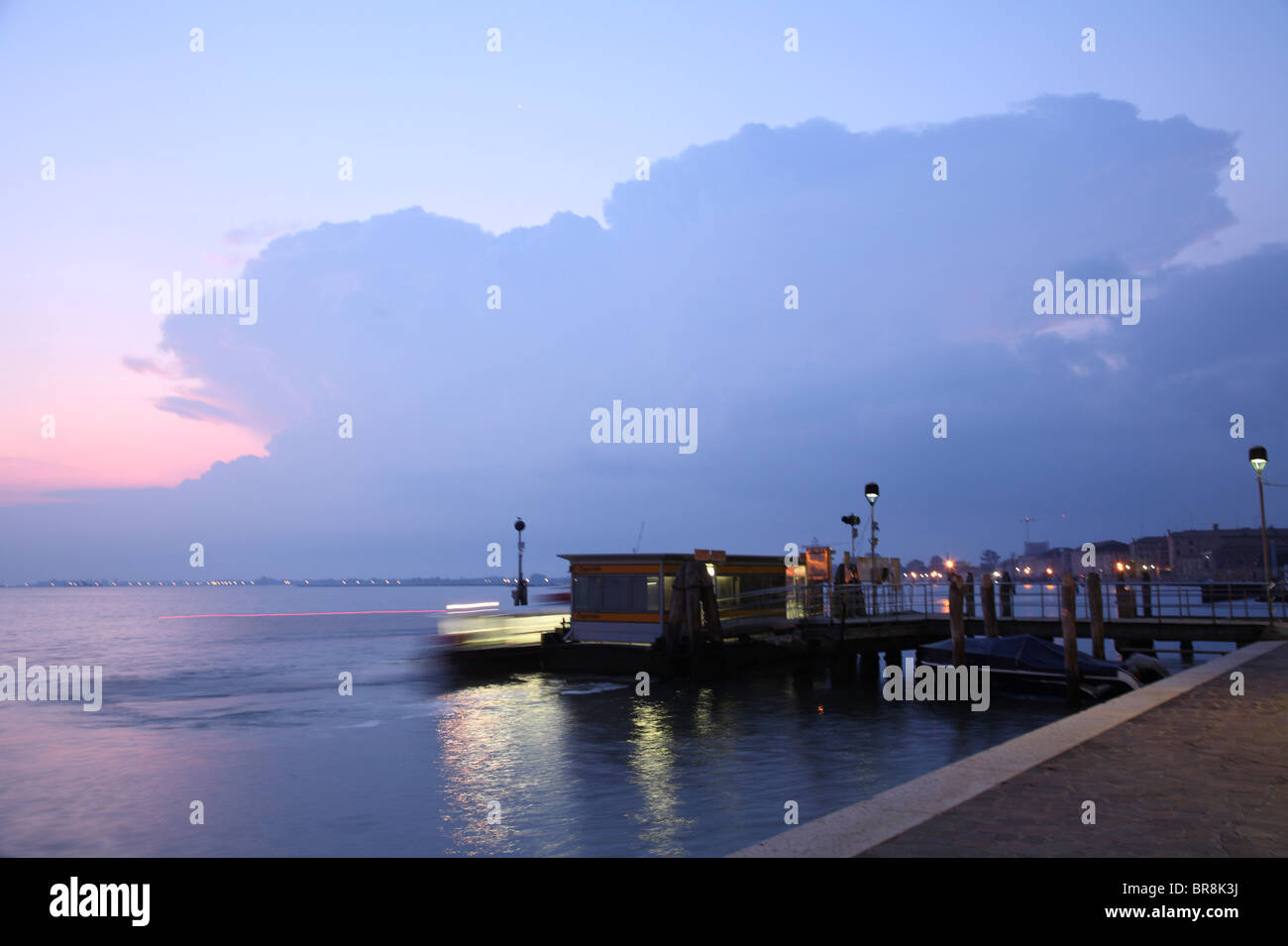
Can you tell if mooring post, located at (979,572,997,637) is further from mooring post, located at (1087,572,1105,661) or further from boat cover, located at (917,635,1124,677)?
mooring post, located at (1087,572,1105,661)

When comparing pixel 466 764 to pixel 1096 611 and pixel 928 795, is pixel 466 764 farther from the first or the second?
pixel 1096 611

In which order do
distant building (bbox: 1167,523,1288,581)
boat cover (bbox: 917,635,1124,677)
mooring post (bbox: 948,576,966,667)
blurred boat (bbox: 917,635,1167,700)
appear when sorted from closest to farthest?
blurred boat (bbox: 917,635,1167,700) < boat cover (bbox: 917,635,1124,677) < mooring post (bbox: 948,576,966,667) < distant building (bbox: 1167,523,1288,581)

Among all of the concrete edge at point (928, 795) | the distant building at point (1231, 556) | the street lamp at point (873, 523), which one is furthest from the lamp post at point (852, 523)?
the distant building at point (1231, 556)

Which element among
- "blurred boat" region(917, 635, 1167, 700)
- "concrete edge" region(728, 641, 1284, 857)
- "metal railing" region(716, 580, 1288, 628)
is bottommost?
"blurred boat" region(917, 635, 1167, 700)

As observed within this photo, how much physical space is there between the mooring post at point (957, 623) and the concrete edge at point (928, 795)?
1386 centimetres

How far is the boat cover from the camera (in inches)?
1014

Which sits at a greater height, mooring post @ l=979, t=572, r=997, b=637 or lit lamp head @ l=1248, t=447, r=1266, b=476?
lit lamp head @ l=1248, t=447, r=1266, b=476

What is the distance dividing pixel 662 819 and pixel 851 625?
19535 mm

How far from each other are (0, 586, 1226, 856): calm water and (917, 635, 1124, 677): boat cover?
129 cm

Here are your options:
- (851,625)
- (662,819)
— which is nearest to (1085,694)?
(851,625)

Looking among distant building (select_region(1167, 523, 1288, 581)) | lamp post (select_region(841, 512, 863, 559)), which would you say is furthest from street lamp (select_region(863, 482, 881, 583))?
distant building (select_region(1167, 523, 1288, 581))

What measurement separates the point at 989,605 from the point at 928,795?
2348cm

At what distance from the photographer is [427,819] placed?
15.9 meters
